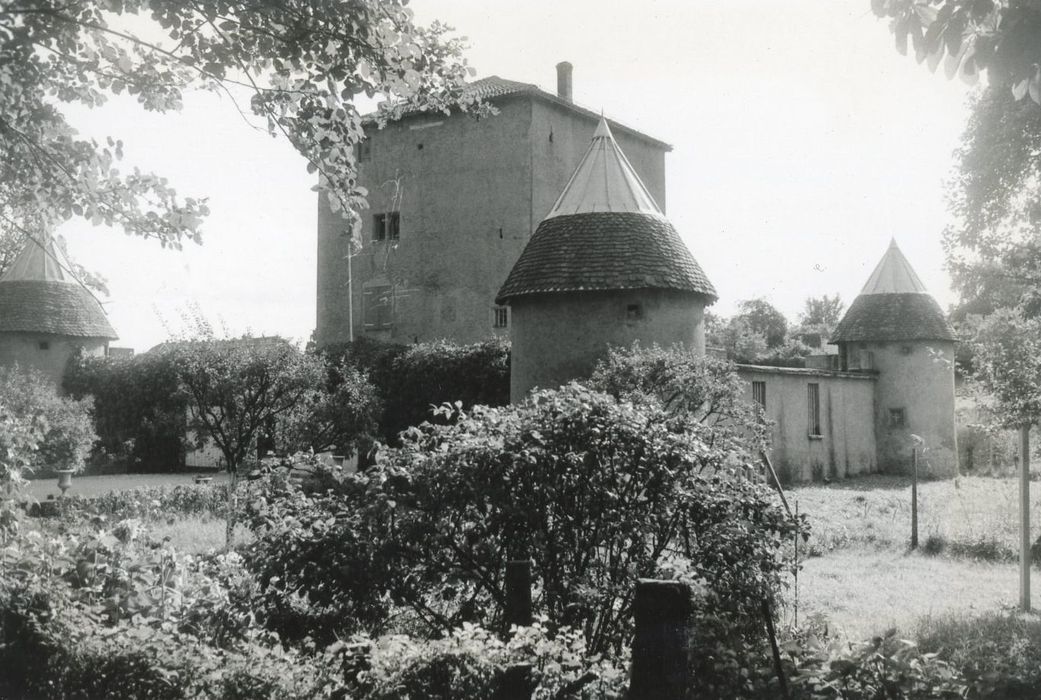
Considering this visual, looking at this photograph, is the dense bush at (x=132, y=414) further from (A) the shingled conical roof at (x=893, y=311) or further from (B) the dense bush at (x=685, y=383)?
(A) the shingled conical roof at (x=893, y=311)

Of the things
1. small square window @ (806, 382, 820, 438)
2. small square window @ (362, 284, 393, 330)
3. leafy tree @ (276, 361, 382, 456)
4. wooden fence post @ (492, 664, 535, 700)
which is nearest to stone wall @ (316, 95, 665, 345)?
small square window @ (362, 284, 393, 330)

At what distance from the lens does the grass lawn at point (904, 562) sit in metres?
10.6

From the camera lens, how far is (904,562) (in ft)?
47.0

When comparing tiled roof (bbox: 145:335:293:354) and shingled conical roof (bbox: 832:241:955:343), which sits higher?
shingled conical roof (bbox: 832:241:955:343)

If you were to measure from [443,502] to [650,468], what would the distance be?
4.36 ft

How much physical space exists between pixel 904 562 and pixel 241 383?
11379 mm

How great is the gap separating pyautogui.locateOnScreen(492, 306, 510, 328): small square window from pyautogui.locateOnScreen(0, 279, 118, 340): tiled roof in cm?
1454

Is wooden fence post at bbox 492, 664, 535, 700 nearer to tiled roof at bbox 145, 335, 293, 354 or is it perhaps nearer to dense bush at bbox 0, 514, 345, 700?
dense bush at bbox 0, 514, 345, 700

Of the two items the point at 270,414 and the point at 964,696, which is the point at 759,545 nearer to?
the point at 964,696

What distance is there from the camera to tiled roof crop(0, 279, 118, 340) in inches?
1377

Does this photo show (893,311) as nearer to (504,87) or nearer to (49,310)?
(504,87)

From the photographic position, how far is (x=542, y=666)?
14.3 ft

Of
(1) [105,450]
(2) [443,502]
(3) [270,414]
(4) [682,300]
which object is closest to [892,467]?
(4) [682,300]

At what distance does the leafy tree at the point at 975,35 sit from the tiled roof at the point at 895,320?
29.6 meters
